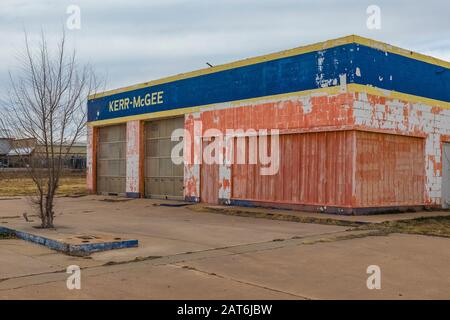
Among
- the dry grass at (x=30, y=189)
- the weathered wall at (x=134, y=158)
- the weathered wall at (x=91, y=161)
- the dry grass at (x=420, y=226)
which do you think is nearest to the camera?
the dry grass at (x=420, y=226)

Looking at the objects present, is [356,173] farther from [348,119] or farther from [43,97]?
[43,97]

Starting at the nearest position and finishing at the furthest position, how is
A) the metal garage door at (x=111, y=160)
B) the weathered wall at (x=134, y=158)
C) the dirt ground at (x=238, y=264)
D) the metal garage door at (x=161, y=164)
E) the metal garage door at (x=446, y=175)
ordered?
the dirt ground at (x=238, y=264), the metal garage door at (x=446, y=175), the metal garage door at (x=161, y=164), the weathered wall at (x=134, y=158), the metal garage door at (x=111, y=160)

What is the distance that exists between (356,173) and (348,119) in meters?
1.55

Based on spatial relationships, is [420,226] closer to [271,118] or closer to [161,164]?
[271,118]

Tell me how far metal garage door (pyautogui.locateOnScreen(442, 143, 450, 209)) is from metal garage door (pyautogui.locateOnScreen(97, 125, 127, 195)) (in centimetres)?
1381

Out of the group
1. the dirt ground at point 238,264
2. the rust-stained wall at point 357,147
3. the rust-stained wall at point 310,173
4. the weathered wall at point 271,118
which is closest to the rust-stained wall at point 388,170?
the rust-stained wall at point 357,147

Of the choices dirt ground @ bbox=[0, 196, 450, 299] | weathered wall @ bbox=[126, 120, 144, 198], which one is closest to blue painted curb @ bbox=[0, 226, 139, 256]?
dirt ground @ bbox=[0, 196, 450, 299]

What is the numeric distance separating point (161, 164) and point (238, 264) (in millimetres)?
14636

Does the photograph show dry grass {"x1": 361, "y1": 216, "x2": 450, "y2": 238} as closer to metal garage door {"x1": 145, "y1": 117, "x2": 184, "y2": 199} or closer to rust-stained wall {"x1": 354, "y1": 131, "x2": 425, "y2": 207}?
rust-stained wall {"x1": 354, "y1": 131, "x2": 425, "y2": 207}

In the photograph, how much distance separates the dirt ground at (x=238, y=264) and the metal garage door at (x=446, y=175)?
22.5 feet

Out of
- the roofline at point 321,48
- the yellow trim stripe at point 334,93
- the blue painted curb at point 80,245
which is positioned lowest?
the blue painted curb at point 80,245

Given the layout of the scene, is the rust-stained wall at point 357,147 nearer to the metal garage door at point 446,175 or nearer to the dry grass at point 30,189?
the metal garage door at point 446,175

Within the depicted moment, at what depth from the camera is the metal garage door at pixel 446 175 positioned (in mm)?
17016

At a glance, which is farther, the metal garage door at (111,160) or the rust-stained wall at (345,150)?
the metal garage door at (111,160)
